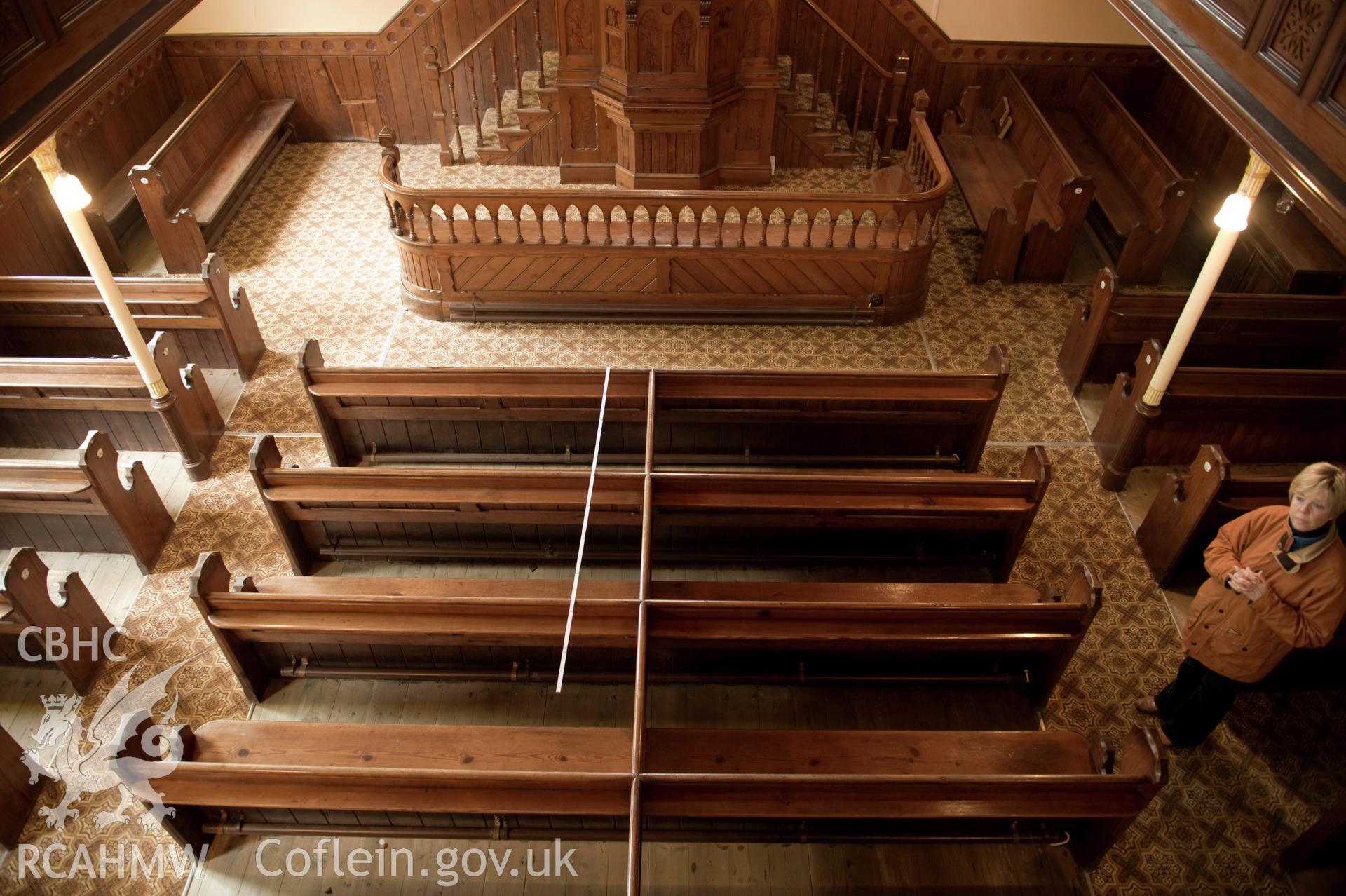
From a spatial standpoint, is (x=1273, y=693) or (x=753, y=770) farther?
(x=1273, y=693)

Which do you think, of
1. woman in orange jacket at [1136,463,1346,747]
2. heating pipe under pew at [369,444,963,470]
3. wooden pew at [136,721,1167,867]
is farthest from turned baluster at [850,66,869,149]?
wooden pew at [136,721,1167,867]

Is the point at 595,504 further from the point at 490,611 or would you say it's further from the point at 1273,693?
the point at 1273,693

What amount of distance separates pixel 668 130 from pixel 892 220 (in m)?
2.46

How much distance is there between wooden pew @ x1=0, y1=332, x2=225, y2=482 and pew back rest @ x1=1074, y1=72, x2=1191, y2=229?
310 inches

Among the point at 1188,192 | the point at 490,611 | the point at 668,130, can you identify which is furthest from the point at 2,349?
the point at 1188,192

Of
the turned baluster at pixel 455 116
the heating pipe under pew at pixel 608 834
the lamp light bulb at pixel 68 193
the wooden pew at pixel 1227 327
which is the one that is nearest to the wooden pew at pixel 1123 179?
the wooden pew at pixel 1227 327

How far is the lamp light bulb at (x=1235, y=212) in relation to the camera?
15.3ft

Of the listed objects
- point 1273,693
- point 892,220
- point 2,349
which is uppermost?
point 892,220

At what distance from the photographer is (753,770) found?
3.64m

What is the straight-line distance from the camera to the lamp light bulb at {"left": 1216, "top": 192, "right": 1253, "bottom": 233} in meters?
4.66

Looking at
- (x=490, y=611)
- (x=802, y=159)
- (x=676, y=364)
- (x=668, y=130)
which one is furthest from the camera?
(x=802, y=159)

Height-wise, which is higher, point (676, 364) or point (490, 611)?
point (490, 611)

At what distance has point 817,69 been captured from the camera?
938cm

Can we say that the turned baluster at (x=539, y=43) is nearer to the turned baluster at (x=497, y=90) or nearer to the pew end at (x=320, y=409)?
the turned baluster at (x=497, y=90)
